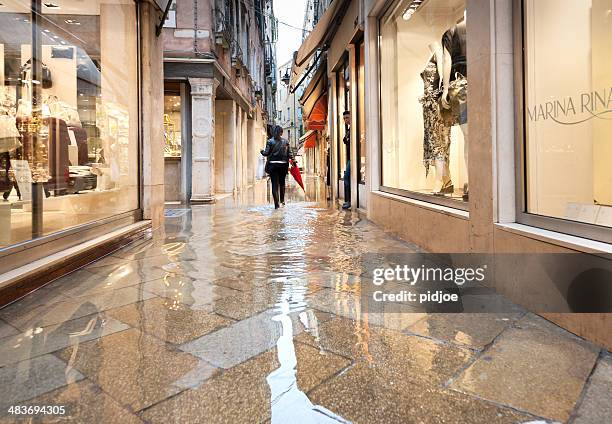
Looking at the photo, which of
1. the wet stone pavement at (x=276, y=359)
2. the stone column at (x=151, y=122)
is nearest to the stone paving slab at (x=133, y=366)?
the wet stone pavement at (x=276, y=359)

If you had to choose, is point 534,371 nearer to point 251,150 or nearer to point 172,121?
point 172,121

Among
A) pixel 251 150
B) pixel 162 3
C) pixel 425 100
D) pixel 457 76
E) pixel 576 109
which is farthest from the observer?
pixel 251 150

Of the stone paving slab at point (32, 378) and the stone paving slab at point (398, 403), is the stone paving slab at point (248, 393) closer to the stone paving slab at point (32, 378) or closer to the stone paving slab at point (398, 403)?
the stone paving slab at point (398, 403)

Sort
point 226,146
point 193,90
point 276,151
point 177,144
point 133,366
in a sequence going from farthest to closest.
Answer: point 226,146
point 177,144
point 193,90
point 276,151
point 133,366

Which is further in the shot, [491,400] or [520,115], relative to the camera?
[520,115]

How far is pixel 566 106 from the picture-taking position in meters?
3.04

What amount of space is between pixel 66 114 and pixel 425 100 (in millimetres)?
4912

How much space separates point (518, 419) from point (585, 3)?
128 inches

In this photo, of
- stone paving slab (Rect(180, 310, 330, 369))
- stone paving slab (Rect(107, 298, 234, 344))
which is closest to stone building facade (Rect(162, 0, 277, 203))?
stone paving slab (Rect(107, 298, 234, 344))

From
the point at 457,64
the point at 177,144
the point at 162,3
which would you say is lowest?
the point at 457,64

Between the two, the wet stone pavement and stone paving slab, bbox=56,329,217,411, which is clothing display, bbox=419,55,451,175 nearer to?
Result: the wet stone pavement

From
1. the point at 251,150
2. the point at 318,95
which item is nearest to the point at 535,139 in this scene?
the point at 318,95

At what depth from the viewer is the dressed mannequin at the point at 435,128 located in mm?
5266

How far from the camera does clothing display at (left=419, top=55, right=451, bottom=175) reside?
5.39m
